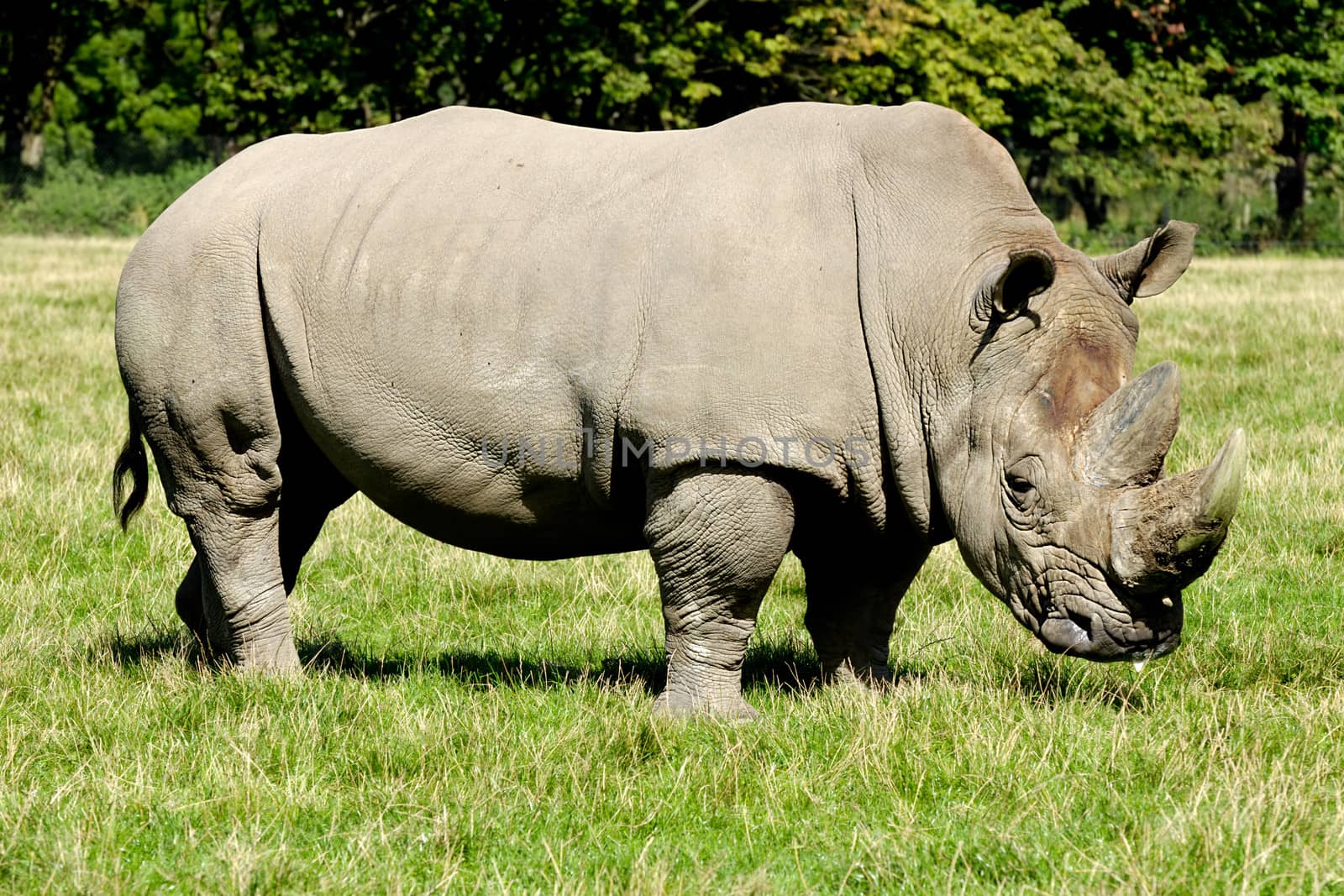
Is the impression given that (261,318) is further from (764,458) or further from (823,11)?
(823,11)

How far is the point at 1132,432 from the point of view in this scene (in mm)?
4301

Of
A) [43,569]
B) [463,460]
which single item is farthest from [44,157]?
[463,460]

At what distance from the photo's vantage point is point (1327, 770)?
4.29 metres

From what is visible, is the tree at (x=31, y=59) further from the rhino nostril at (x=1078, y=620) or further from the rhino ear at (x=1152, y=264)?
the rhino nostril at (x=1078, y=620)

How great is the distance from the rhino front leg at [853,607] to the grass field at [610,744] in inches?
8.4

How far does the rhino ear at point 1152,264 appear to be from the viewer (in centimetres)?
470

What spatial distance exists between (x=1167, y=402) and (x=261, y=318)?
2.98m

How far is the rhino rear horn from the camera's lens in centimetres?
424

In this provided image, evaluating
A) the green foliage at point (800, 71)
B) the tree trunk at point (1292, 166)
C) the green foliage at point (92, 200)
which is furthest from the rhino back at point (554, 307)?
the tree trunk at point (1292, 166)

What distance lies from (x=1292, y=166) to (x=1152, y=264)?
33096 mm

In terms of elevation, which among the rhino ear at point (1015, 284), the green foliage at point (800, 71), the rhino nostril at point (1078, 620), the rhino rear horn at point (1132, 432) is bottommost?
the rhino nostril at point (1078, 620)

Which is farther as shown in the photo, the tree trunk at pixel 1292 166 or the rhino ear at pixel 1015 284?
the tree trunk at pixel 1292 166

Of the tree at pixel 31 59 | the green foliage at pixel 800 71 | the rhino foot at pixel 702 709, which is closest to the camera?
the rhino foot at pixel 702 709

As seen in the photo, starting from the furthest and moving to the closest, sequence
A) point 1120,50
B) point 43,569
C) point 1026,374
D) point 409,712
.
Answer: point 1120,50
point 43,569
point 409,712
point 1026,374
